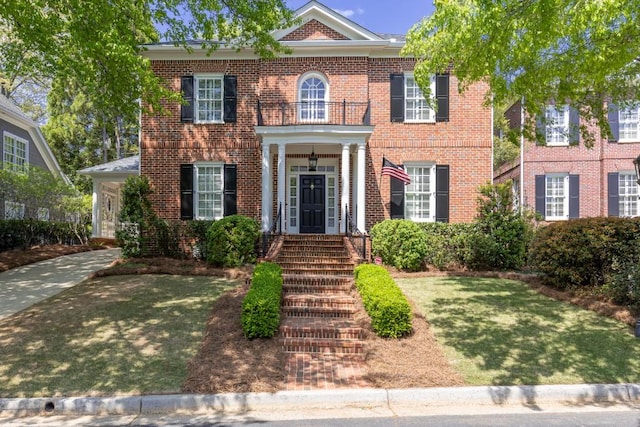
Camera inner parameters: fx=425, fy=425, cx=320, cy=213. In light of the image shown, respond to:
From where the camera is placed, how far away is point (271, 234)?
39.8 ft

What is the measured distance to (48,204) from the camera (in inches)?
677

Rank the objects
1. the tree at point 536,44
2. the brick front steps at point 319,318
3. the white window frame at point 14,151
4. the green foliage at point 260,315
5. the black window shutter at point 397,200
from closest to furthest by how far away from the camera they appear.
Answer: the brick front steps at point 319,318, the tree at point 536,44, the green foliage at point 260,315, the black window shutter at point 397,200, the white window frame at point 14,151

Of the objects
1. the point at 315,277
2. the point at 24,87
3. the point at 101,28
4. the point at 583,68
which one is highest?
the point at 24,87

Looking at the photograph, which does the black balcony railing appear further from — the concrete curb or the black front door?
the concrete curb

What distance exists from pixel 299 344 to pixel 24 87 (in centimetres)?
3303

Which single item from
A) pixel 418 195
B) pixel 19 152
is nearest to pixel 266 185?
pixel 418 195

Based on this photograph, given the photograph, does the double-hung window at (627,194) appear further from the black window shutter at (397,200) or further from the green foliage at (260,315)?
the green foliage at (260,315)

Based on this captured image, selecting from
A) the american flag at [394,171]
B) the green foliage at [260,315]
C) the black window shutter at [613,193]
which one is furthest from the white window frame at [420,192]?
the black window shutter at [613,193]

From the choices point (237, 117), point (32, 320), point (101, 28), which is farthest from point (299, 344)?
point (237, 117)

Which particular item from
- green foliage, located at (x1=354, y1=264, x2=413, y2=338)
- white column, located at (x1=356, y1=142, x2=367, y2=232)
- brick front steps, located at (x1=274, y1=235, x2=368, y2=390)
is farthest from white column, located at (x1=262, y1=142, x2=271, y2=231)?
green foliage, located at (x1=354, y1=264, x2=413, y2=338)

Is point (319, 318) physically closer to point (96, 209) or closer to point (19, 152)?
point (96, 209)

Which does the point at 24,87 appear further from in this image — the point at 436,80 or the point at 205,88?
the point at 436,80

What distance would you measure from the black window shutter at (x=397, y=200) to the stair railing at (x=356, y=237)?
5.17 ft

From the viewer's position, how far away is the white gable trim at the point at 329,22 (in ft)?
43.8
